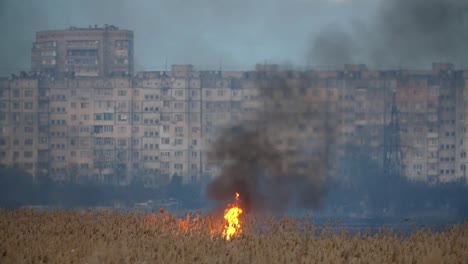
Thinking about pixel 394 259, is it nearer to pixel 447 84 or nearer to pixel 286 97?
pixel 286 97

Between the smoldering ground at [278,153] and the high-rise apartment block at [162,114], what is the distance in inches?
361

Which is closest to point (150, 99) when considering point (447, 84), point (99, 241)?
point (447, 84)

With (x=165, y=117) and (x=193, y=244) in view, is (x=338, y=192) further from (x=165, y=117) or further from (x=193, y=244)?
(x=193, y=244)

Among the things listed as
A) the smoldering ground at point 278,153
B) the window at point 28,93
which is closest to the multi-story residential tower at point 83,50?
the window at point 28,93

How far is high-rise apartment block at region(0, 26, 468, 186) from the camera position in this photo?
7656cm

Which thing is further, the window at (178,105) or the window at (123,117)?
the window at (123,117)

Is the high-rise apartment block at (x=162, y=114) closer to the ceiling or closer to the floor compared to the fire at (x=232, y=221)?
closer to the ceiling

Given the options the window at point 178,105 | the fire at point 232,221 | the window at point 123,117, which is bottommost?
the fire at point 232,221

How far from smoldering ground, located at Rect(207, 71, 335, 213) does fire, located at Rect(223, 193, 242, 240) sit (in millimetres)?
1906

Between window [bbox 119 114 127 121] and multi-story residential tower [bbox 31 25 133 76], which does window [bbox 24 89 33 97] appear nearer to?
multi-story residential tower [bbox 31 25 133 76]

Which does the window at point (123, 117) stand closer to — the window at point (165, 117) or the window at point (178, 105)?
the window at point (165, 117)

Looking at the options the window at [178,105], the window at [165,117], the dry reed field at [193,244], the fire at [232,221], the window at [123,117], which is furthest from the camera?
the window at [123,117]

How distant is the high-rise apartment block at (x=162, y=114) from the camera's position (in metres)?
76.6

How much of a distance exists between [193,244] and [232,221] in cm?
948
